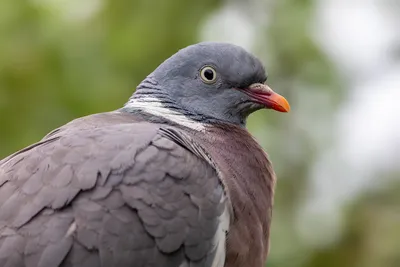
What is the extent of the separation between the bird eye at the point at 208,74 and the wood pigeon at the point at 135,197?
30 centimetres

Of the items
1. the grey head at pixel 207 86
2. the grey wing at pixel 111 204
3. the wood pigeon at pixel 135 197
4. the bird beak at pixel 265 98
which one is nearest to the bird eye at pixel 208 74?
the grey head at pixel 207 86

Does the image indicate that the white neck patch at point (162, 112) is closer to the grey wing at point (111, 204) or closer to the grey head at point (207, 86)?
the grey head at point (207, 86)

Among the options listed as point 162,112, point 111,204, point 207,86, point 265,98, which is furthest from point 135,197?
point 265,98

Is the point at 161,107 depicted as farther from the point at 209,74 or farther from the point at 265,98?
the point at 265,98

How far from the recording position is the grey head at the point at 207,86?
14.3 ft

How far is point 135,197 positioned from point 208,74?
1.05m

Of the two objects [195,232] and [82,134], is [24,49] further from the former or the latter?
[195,232]

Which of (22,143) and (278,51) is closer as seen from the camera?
(22,143)

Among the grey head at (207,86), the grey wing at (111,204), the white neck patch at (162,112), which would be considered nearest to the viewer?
the grey wing at (111,204)

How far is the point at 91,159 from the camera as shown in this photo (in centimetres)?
365

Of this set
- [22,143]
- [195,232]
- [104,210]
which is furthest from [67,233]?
[22,143]

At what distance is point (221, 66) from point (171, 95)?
0.94 feet

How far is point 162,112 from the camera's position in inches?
169

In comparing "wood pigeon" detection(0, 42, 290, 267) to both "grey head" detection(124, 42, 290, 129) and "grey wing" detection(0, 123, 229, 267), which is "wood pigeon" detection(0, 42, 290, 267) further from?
"grey head" detection(124, 42, 290, 129)
